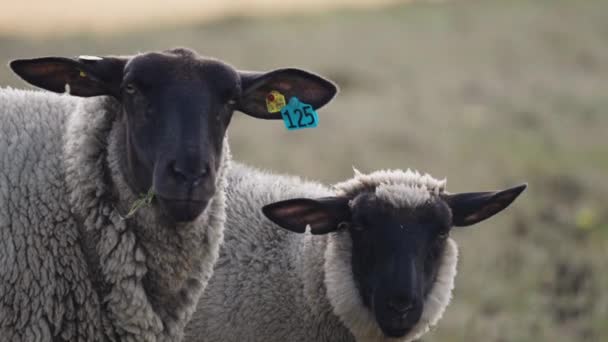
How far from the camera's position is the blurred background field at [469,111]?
8906 mm

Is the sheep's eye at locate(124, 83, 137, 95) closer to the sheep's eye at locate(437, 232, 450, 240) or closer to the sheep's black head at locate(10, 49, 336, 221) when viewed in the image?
the sheep's black head at locate(10, 49, 336, 221)

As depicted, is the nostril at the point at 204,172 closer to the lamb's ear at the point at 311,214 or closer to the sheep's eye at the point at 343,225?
the lamb's ear at the point at 311,214

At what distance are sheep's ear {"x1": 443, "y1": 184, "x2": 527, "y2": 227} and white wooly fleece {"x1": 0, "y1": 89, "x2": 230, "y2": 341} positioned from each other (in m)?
1.68

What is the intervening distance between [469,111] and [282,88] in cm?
1039

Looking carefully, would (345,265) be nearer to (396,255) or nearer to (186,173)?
(396,255)

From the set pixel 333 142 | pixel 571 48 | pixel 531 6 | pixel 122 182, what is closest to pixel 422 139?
pixel 333 142

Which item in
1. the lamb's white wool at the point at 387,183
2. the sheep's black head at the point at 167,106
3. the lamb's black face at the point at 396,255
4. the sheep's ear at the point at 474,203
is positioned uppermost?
the sheep's black head at the point at 167,106

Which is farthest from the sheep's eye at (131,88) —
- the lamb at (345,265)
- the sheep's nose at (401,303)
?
the sheep's nose at (401,303)

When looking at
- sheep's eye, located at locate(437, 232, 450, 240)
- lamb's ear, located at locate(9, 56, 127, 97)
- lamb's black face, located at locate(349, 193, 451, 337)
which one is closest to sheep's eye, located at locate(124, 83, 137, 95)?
lamb's ear, located at locate(9, 56, 127, 97)

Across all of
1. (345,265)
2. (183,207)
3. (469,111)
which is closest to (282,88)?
(183,207)

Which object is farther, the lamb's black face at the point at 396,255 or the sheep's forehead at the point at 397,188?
the sheep's forehead at the point at 397,188

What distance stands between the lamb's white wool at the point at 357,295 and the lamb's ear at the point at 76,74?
5.72 feet

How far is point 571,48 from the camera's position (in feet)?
63.9

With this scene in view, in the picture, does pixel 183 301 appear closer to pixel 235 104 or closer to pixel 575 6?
pixel 235 104
